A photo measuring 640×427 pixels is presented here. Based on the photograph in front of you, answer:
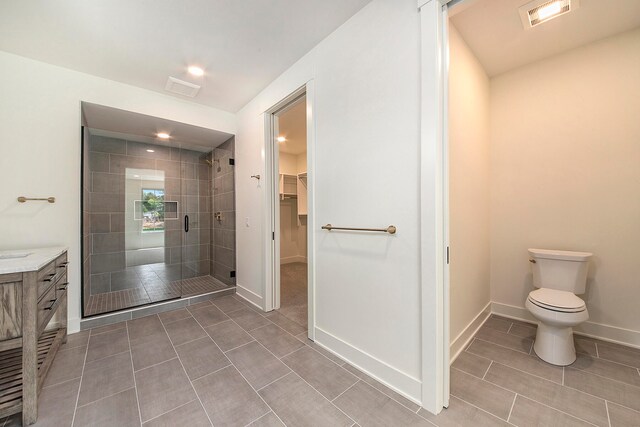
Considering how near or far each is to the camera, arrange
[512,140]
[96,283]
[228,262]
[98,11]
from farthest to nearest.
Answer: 1. [228,262]
2. [96,283]
3. [512,140]
4. [98,11]

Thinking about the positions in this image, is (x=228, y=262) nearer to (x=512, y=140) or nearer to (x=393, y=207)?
(x=393, y=207)

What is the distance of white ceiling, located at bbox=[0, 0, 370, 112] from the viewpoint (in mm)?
1618

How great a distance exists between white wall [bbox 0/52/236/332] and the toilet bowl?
13.0 ft

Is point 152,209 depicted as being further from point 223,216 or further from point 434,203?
point 434,203

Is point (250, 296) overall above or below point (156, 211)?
below

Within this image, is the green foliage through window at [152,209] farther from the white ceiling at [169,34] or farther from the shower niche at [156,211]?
the white ceiling at [169,34]

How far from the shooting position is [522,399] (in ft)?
4.59

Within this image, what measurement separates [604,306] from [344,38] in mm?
3070

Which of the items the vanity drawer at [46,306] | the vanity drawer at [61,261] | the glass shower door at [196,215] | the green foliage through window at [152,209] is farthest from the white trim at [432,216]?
the green foliage through window at [152,209]

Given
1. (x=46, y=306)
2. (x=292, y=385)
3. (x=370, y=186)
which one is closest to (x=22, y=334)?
(x=46, y=306)

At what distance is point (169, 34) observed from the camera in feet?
6.12

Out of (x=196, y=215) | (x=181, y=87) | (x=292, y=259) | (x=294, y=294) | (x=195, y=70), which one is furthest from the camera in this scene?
(x=292, y=259)

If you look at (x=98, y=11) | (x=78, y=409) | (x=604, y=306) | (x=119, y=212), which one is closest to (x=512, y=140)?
(x=604, y=306)

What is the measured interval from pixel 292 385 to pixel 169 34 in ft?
8.85
